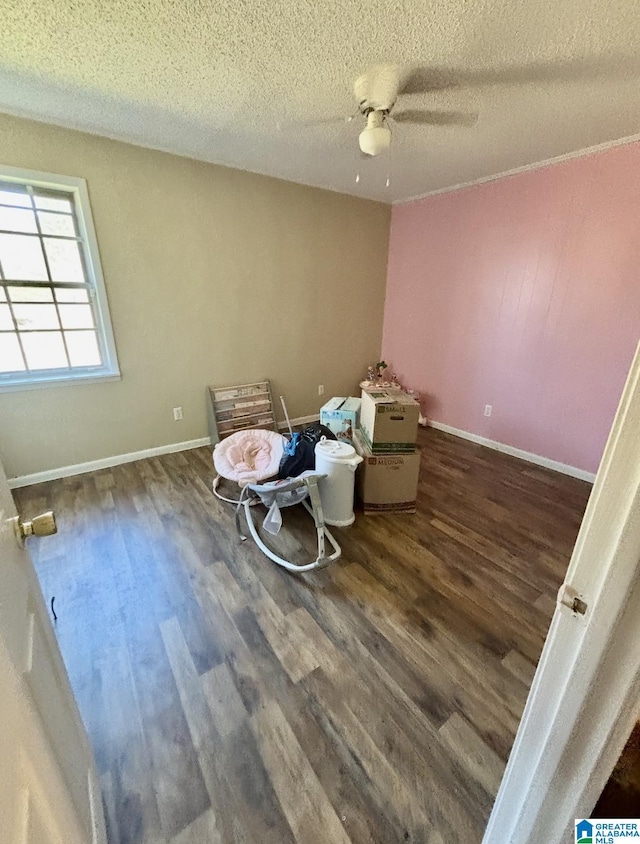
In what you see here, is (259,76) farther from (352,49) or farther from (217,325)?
(217,325)

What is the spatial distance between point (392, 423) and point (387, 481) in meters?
0.39

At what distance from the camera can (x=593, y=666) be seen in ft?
1.82

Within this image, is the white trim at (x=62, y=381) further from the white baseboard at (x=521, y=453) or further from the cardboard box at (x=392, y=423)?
the white baseboard at (x=521, y=453)

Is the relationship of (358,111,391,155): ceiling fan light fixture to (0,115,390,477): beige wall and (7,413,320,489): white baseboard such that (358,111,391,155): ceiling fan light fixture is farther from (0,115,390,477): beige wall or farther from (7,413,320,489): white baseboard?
(7,413,320,489): white baseboard

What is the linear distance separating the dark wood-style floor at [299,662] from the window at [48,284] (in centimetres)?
100

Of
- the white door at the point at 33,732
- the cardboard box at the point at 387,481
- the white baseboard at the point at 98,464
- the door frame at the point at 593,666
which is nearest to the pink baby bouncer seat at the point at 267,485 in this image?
the cardboard box at the point at 387,481

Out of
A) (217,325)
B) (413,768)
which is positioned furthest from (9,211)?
(413,768)

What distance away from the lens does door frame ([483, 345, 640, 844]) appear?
19.7 inches

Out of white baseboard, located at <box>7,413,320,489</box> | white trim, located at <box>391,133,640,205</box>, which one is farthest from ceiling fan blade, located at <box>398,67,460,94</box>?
white baseboard, located at <box>7,413,320,489</box>

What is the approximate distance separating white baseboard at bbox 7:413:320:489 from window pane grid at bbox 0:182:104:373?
766mm

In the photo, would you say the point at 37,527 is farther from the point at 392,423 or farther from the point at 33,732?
the point at 392,423

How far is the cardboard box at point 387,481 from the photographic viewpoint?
2.24 m

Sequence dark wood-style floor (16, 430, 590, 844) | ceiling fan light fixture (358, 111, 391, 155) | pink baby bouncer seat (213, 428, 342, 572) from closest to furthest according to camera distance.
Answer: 1. dark wood-style floor (16, 430, 590, 844)
2. ceiling fan light fixture (358, 111, 391, 155)
3. pink baby bouncer seat (213, 428, 342, 572)

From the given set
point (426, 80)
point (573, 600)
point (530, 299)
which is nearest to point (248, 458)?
point (573, 600)
